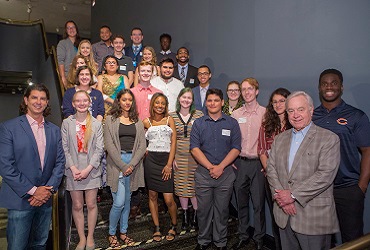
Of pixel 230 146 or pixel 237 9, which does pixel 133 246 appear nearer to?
pixel 230 146

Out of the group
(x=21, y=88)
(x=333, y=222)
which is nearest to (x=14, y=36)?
(x=21, y=88)

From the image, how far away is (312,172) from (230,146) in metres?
1.21

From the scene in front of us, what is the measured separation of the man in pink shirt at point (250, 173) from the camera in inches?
134

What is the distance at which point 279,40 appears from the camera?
3.68 m

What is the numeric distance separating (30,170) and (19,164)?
10 cm

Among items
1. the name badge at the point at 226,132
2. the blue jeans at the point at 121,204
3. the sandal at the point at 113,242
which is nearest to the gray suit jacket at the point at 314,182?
the name badge at the point at 226,132

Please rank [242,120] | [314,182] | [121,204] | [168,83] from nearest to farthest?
[314,182]
[121,204]
[242,120]
[168,83]

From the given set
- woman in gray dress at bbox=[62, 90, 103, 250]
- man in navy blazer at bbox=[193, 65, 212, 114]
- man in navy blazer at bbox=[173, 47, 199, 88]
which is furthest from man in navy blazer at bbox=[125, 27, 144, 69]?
woman in gray dress at bbox=[62, 90, 103, 250]

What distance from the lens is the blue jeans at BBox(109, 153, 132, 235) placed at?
3.06 m

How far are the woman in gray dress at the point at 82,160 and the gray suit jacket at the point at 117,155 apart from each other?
0.13 m

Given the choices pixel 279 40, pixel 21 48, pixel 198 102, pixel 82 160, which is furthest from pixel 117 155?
pixel 21 48

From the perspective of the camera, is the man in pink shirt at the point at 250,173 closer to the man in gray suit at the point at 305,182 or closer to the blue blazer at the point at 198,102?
the blue blazer at the point at 198,102

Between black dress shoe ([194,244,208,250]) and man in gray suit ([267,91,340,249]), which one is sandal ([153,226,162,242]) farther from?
man in gray suit ([267,91,340,249])

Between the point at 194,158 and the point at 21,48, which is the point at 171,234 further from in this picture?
the point at 21,48
